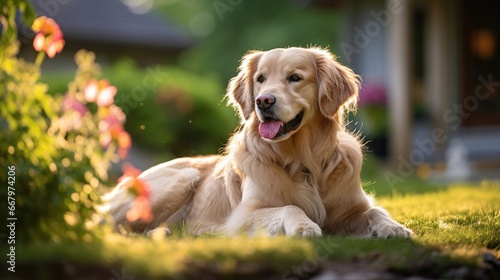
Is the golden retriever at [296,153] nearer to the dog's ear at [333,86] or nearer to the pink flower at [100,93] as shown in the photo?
the dog's ear at [333,86]

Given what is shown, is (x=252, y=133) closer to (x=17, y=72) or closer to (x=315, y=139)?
(x=315, y=139)

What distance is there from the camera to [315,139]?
16.3 ft

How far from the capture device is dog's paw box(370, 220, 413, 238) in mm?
4445

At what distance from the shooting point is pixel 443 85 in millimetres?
14453

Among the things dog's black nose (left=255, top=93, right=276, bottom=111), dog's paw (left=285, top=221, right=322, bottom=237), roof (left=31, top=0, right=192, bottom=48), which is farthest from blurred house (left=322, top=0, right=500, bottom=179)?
roof (left=31, top=0, right=192, bottom=48)

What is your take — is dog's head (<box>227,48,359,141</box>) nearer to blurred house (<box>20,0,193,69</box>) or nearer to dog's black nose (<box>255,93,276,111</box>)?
dog's black nose (<box>255,93,276,111</box>)

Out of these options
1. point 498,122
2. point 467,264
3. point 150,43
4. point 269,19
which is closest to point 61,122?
point 467,264

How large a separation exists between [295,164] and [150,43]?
1922 centimetres

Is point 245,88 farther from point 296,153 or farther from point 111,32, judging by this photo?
point 111,32

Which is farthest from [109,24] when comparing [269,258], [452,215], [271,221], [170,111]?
[269,258]

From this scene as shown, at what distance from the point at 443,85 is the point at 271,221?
10693 millimetres

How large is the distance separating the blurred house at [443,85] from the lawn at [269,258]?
9.07 meters

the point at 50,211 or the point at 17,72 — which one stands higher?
the point at 17,72

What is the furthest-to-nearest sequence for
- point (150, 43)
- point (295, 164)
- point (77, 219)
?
point (150, 43)
point (295, 164)
point (77, 219)
